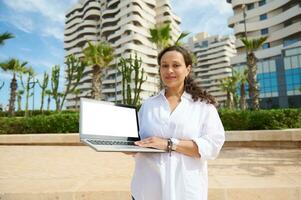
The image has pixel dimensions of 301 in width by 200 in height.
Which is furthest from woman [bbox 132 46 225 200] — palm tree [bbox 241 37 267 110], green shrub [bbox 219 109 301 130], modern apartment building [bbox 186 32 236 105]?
modern apartment building [bbox 186 32 236 105]

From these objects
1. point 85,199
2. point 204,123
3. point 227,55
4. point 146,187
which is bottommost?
point 85,199

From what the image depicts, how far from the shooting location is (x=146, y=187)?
161 cm

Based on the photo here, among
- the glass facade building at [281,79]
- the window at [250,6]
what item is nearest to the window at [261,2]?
the window at [250,6]

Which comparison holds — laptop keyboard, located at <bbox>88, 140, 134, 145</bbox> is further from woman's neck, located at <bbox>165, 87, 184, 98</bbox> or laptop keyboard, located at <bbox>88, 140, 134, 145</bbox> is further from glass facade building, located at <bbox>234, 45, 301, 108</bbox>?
glass facade building, located at <bbox>234, 45, 301, 108</bbox>

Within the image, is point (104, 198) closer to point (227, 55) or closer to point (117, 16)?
point (117, 16)

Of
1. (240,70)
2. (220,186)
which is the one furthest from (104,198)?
(240,70)

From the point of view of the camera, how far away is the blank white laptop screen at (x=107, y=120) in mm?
1645

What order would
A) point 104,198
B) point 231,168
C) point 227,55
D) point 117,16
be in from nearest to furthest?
point 104,198 → point 231,168 → point 117,16 → point 227,55

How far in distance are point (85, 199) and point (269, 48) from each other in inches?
1951

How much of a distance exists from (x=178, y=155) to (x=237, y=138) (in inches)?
323

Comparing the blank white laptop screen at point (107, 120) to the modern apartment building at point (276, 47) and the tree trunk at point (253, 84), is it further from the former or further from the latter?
the modern apartment building at point (276, 47)

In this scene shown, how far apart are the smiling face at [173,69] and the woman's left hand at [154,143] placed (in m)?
0.39

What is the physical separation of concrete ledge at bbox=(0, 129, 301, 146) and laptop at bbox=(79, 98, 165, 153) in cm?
798

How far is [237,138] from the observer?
30.6 ft
